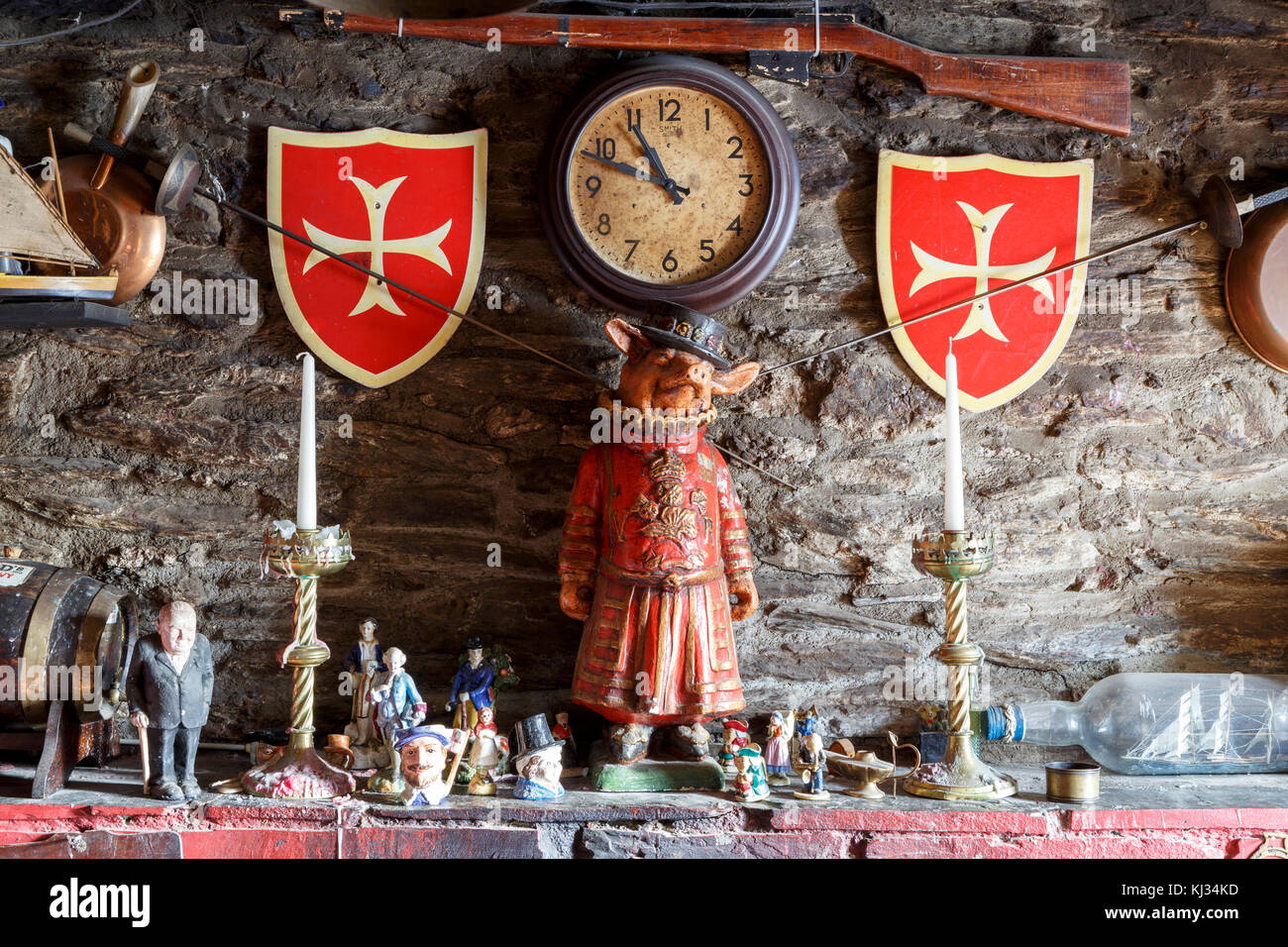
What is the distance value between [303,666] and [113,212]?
1.26 metres

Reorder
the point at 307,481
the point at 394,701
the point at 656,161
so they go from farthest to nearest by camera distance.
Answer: the point at 656,161 < the point at 394,701 < the point at 307,481

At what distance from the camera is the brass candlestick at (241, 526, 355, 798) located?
231cm

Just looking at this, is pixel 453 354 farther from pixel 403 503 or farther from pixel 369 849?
pixel 369 849

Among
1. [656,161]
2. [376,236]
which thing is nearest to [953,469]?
[656,161]

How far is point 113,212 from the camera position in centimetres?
266

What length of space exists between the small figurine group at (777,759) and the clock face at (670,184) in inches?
44.7

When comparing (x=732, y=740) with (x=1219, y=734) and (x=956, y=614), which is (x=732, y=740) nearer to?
(x=956, y=614)

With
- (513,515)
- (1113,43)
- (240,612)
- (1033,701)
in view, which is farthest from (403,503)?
(1113,43)

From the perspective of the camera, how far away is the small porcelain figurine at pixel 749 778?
2.32m

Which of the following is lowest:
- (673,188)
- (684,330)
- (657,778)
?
(657,778)

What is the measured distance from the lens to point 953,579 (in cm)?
242

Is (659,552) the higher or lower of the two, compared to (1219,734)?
higher

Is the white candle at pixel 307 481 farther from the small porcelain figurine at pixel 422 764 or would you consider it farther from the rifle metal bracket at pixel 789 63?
the rifle metal bracket at pixel 789 63

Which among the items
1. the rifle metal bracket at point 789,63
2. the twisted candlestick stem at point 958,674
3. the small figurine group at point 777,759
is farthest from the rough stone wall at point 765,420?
the twisted candlestick stem at point 958,674
